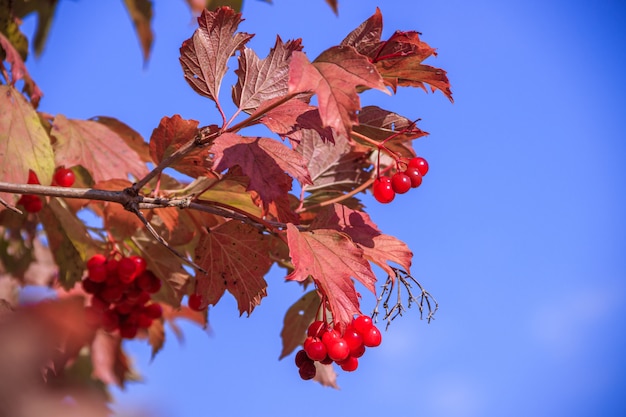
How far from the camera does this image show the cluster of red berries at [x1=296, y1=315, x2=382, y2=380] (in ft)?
3.43

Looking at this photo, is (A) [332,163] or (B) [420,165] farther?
(A) [332,163]

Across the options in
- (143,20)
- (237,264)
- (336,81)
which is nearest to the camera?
(336,81)

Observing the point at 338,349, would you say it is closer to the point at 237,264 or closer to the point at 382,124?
the point at 237,264

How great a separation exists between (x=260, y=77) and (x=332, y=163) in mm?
379

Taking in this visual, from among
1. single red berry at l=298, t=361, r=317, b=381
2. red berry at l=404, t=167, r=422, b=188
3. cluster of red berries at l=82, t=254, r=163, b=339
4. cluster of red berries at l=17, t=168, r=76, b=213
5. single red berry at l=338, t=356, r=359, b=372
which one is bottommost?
single red berry at l=298, t=361, r=317, b=381

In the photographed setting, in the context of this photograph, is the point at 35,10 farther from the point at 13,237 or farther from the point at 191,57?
the point at 191,57

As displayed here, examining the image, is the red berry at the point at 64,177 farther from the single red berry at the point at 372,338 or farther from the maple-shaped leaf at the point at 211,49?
the single red berry at the point at 372,338

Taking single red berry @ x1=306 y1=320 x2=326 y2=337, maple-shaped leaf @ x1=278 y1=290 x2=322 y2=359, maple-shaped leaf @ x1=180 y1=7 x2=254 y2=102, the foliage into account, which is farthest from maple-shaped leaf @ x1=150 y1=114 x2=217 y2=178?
maple-shaped leaf @ x1=278 y1=290 x2=322 y2=359

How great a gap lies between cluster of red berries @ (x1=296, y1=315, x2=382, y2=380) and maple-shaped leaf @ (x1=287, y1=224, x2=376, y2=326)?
34 mm

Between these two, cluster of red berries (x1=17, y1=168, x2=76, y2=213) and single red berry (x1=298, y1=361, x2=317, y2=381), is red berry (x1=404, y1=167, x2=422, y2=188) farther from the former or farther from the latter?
cluster of red berries (x1=17, y1=168, x2=76, y2=213)

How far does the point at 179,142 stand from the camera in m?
1.22

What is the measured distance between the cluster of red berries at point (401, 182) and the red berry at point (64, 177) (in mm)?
763

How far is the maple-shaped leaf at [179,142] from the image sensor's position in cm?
120

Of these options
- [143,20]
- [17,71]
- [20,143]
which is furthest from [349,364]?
[143,20]
